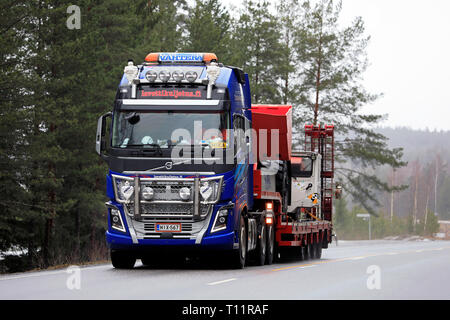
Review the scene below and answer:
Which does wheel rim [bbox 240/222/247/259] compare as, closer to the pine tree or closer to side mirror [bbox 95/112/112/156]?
side mirror [bbox 95/112/112/156]

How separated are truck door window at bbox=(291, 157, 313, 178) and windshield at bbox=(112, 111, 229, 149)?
1205 cm

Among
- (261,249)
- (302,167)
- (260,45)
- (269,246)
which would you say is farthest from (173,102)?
(260,45)

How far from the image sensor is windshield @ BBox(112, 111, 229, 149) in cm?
1648

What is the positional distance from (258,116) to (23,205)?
1294cm

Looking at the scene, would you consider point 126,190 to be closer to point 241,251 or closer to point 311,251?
point 241,251

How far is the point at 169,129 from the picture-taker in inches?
651

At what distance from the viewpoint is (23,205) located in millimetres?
31094

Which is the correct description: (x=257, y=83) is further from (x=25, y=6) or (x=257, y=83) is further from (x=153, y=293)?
(x=153, y=293)

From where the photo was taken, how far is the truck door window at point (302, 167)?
28.6 metres

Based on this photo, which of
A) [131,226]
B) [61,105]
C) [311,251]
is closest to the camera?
[131,226]

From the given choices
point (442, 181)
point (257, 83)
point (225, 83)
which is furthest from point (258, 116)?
point (442, 181)

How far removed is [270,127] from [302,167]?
6.92 m

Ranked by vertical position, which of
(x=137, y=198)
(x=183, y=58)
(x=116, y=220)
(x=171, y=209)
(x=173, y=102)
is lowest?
(x=116, y=220)

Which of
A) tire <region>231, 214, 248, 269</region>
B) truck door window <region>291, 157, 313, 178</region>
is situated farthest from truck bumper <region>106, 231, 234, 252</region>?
truck door window <region>291, 157, 313, 178</region>
